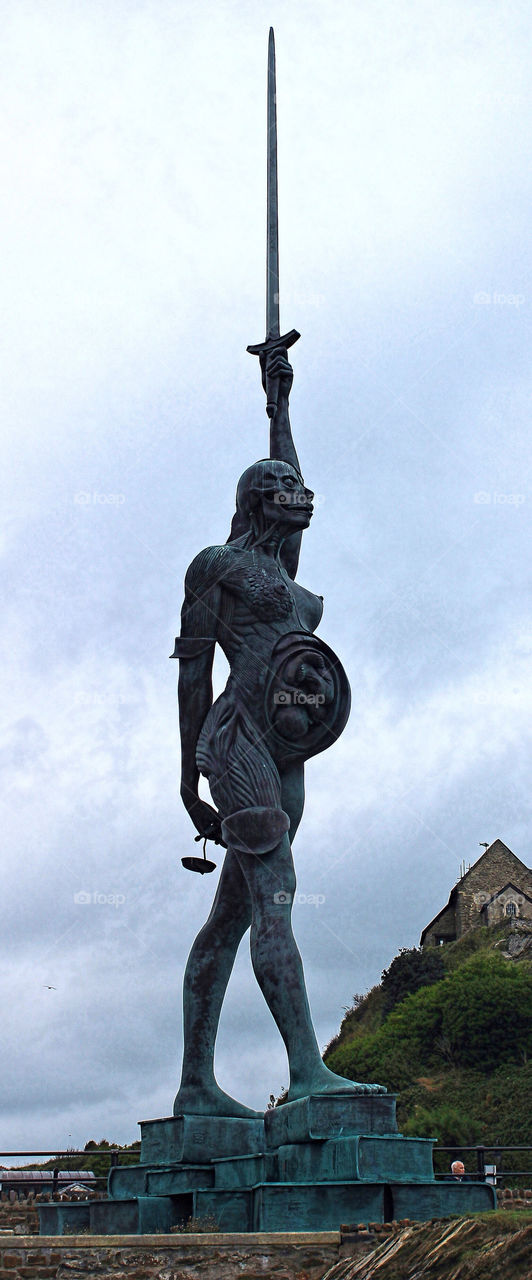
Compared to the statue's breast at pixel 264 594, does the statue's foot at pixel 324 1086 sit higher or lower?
lower

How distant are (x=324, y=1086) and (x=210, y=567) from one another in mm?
3019

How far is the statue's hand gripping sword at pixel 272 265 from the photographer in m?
8.08

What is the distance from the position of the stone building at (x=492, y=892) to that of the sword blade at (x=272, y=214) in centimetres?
5846

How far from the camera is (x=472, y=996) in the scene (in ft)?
150

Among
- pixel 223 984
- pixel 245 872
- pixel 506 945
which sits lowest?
pixel 223 984

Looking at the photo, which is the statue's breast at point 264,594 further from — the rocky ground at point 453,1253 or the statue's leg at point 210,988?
the rocky ground at point 453,1253

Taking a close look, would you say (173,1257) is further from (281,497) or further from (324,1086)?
(281,497)

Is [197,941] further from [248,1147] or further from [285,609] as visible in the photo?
[285,609]

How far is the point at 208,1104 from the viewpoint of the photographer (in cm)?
700

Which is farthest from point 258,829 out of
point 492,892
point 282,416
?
point 492,892

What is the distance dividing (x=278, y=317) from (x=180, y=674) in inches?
98.3

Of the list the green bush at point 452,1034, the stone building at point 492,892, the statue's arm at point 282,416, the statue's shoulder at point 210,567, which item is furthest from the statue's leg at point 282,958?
the stone building at point 492,892

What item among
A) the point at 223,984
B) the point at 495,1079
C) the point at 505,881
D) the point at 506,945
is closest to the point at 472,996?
the point at 495,1079

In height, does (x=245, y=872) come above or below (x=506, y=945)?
below
